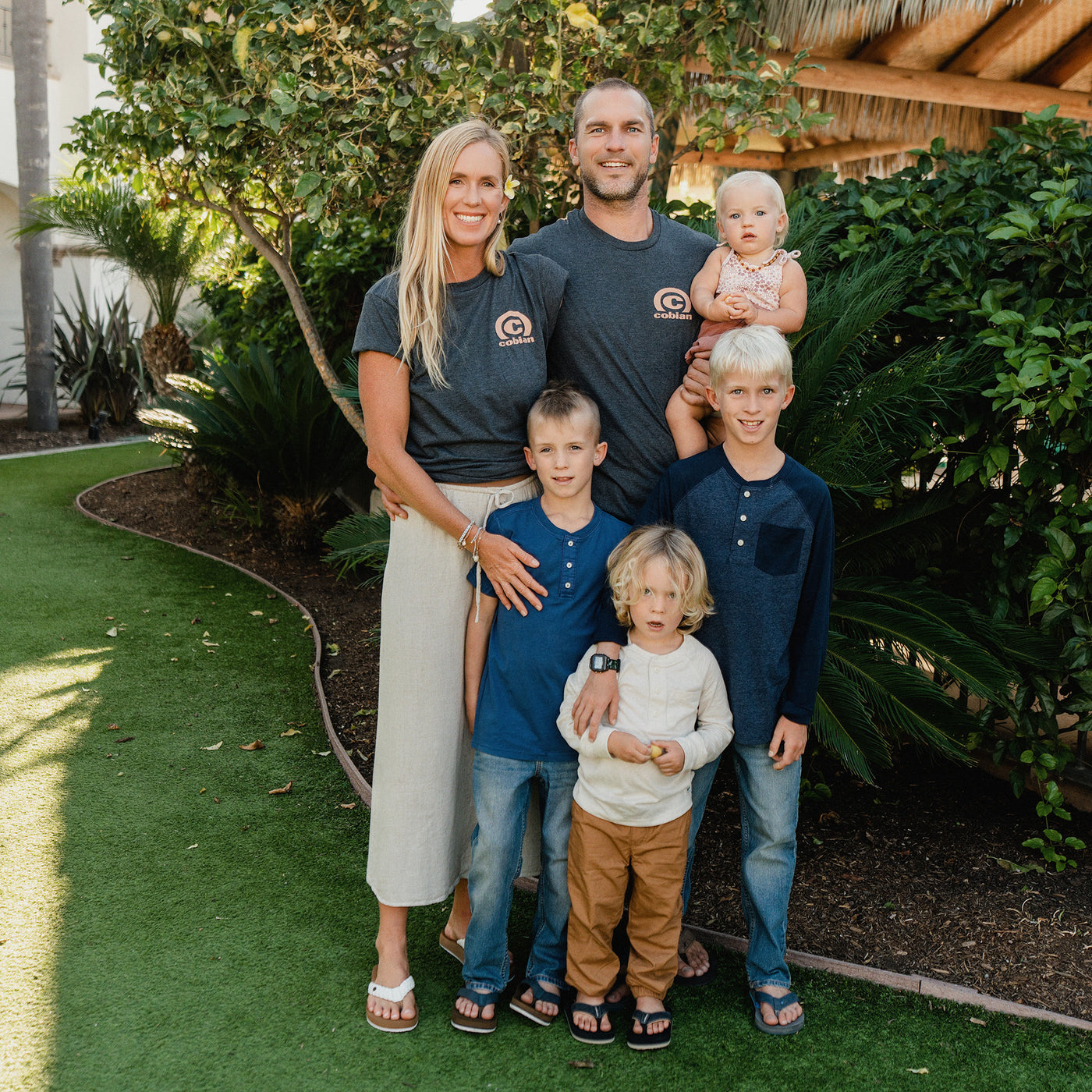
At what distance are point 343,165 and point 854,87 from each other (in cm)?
361

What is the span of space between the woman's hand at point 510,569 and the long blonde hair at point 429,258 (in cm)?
42

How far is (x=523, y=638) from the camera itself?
2.51 m

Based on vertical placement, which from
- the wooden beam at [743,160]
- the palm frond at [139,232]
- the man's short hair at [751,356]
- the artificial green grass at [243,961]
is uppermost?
the wooden beam at [743,160]

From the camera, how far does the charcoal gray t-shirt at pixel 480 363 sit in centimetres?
246

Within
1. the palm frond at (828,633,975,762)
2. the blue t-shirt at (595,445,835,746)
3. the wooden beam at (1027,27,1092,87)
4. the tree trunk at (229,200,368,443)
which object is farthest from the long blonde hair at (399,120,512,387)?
the wooden beam at (1027,27,1092,87)

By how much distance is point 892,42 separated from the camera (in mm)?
5953

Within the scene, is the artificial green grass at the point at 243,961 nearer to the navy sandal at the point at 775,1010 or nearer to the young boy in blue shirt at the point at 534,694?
the navy sandal at the point at 775,1010

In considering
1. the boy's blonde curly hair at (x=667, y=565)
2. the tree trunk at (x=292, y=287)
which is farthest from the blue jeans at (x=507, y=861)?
the tree trunk at (x=292, y=287)

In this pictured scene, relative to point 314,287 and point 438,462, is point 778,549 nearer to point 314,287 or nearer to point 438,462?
point 438,462

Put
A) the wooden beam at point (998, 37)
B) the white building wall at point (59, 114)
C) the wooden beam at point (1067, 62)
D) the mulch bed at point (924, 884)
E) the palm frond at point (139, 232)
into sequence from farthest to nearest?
1. the white building wall at point (59, 114)
2. the palm frond at point (139, 232)
3. the wooden beam at point (1067, 62)
4. the wooden beam at point (998, 37)
5. the mulch bed at point (924, 884)

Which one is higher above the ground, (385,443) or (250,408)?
(385,443)

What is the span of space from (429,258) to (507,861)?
5.10 feet

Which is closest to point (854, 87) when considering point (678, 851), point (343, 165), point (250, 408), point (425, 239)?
point (343, 165)

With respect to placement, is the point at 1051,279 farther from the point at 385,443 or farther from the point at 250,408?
the point at 250,408
